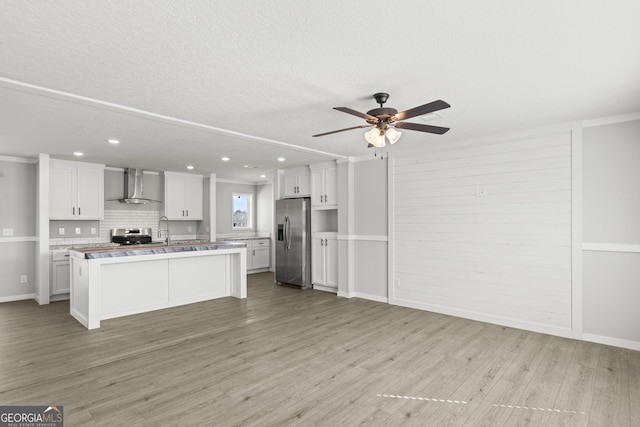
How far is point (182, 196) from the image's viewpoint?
25.2 ft

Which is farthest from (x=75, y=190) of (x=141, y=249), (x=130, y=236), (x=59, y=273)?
(x=141, y=249)

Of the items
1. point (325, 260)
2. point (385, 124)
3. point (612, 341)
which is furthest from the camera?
point (325, 260)

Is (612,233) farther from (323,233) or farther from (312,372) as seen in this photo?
(323,233)

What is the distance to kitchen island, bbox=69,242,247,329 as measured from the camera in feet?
14.5

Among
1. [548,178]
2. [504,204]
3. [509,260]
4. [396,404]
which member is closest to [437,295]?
[509,260]

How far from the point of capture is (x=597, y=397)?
8.72 ft

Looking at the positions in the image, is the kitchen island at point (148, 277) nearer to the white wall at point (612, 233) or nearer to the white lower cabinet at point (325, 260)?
the white lower cabinet at point (325, 260)

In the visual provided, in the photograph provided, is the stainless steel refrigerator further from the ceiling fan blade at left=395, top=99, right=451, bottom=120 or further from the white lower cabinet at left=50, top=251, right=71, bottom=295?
the ceiling fan blade at left=395, top=99, right=451, bottom=120

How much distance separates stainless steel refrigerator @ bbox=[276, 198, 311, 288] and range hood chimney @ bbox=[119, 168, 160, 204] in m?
2.84

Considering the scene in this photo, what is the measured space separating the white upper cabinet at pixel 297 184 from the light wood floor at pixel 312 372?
9.85 feet

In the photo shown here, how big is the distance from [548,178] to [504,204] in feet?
1.88

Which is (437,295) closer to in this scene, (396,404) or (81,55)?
(396,404)

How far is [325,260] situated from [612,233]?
4221 millimetres

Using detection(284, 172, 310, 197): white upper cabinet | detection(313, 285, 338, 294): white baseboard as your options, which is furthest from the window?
detection(313, 285, 338, 294): white baseboard
